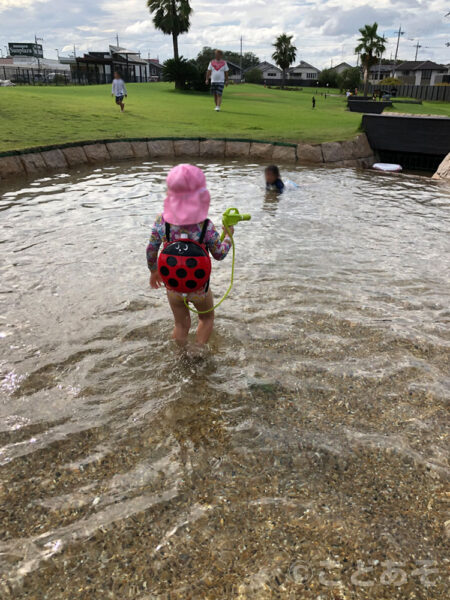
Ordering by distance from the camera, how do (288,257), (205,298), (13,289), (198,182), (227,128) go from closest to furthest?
(198,182) < (205,298) < (13,289) < (288,257) < (227,128)

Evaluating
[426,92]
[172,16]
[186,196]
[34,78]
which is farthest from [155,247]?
[34,78]

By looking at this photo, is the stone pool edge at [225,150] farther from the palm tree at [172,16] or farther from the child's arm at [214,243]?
the palm tree at [172,16]

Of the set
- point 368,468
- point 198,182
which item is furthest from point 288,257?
point 368,468

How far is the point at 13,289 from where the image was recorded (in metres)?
4.70

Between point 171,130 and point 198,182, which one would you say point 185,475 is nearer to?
point 198,182

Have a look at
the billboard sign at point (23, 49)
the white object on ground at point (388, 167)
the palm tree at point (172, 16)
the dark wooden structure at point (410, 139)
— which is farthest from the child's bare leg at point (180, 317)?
the billboard sign at point (23, 49)

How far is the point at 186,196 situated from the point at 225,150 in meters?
10.2

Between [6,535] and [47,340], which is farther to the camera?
[47,340]

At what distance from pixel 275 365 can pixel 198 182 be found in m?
1.62

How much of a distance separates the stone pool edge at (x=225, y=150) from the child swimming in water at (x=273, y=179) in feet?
11.7

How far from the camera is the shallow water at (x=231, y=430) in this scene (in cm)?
201

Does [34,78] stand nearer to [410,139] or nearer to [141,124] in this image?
[141,124]

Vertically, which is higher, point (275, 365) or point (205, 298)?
point (205, 298)

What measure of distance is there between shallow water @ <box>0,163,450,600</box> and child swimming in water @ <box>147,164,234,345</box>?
38cm
